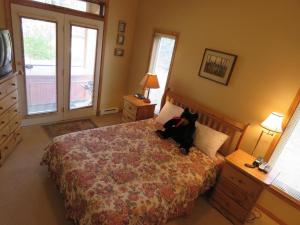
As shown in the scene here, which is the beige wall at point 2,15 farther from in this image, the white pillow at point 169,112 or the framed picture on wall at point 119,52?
the white pillow at point 169,112

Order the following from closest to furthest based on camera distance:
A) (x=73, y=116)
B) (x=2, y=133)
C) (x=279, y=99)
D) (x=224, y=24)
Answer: (x=279, y=99) < (x=2, y=133) < (x=224, y=24) < (x=73, y=116)

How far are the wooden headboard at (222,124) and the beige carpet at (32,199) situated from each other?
82cm

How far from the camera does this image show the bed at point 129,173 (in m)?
1.69

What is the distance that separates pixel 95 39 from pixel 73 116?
5.16ft

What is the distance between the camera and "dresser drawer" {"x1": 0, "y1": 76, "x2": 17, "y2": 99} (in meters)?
2.40

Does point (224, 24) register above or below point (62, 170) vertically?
above

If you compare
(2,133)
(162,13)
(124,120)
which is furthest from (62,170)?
(162,13)

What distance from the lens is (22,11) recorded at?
2.87 metres

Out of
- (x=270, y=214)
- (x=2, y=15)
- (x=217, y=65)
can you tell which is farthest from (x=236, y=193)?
(x=2, y=15)

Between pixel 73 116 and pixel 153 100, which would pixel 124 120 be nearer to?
pixel 153 100

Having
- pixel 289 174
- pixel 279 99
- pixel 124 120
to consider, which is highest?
pixel 279 99

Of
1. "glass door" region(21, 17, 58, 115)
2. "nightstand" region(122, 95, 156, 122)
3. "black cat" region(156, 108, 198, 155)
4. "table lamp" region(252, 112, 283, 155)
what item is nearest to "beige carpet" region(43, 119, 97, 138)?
"glass door" region(21, 17, 58, 115)

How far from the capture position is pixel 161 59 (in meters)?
3.81

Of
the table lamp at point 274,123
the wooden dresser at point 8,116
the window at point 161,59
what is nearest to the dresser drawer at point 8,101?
the wooden dresser at point 8,116
